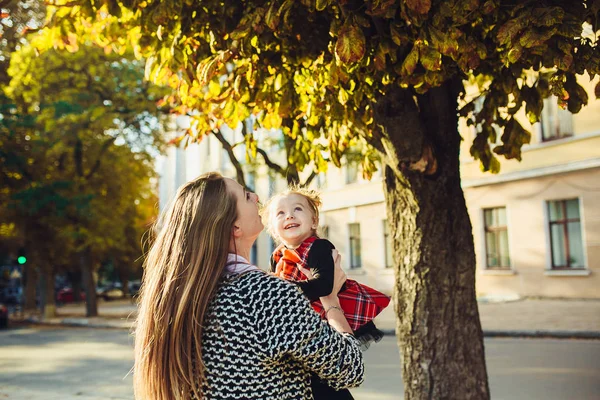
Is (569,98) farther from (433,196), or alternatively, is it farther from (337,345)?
(337,345)

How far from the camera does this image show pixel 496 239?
2153 cm

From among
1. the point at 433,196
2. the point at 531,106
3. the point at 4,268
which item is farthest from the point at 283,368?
the point at 4,268

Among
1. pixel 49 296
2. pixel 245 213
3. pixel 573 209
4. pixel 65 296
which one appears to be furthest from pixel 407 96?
pixel 65 296

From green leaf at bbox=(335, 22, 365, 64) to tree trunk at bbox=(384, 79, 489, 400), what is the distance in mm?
1084

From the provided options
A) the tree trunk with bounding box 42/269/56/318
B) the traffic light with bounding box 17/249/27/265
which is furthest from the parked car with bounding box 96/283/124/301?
the traffic light with bounding box 17/249/27/265

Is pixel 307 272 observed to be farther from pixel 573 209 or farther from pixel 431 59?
pixel 573 209

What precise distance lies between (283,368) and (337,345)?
0.20 meters

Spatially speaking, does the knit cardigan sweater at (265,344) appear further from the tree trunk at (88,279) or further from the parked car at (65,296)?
the parked car at (65,296)

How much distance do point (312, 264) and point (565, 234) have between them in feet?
60.2

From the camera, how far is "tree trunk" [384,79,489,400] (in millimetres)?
4344

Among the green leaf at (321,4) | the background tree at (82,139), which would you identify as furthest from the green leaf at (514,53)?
the background tree at (82,139)

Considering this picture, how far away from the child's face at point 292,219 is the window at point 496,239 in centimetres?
1925

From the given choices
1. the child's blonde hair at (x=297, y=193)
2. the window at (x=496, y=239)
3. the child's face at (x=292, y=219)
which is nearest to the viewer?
the child's face at (x=292, y=219)

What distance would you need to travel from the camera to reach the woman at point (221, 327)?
1925 millimetres
